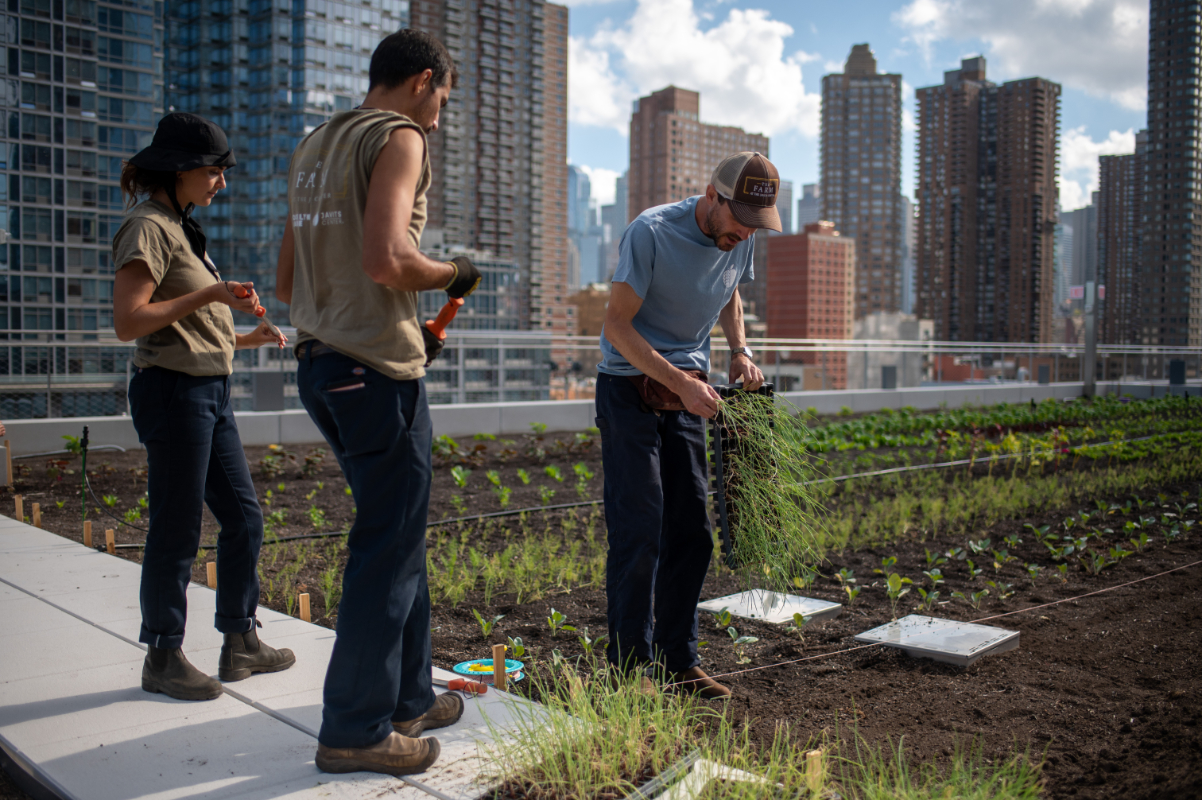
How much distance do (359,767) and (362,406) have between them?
33.6 inches

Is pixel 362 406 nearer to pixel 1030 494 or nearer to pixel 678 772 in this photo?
pixel 678 772

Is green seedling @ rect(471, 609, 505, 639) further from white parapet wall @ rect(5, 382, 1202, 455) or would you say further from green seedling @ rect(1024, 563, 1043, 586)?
green seedling @ rect(1024, 563, 1043, 586)

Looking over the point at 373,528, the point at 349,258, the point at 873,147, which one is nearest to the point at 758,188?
the point at 349,258

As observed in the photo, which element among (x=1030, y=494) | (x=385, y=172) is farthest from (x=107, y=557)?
(x=1030, y=494)

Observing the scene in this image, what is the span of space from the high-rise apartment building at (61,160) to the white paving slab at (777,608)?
23.3 feet

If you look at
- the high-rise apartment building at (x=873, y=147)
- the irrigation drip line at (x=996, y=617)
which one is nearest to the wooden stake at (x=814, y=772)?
the irrigation drip line at (x=996, y=617)

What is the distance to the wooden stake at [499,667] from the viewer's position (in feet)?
8.28

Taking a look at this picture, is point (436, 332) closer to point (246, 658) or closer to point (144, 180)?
point (144, 180)

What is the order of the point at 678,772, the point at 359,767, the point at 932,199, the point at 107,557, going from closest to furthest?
the point at 678,772 → the point at 359,767 → the point at 107,557 → the point at 932,199

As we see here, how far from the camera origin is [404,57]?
1.93 meters

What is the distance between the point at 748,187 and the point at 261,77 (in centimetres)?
9626

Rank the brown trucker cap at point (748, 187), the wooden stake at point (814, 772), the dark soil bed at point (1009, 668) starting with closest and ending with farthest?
the wooden stake at point (814, 772), the dark soil bed at point (1009, 668), the brown trucker cap at point (748, 187)

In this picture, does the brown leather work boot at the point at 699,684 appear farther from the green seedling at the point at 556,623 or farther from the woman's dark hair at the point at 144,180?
the woman's dark hair at the point at 144,180

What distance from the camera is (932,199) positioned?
132875 millimetres
